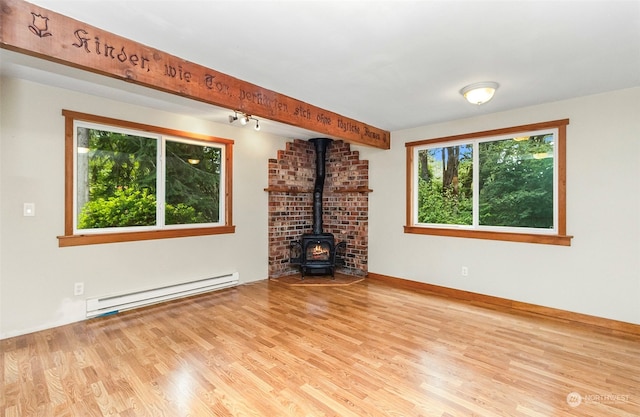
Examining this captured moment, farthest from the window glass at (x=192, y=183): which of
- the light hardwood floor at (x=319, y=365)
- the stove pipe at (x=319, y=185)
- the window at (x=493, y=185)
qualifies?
the window at (x=493, y=185)

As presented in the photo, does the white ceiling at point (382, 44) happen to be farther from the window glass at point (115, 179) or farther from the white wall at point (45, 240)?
the window glass at point (115, 179)

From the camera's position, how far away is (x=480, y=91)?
284cm

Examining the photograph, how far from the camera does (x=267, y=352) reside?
253 cm

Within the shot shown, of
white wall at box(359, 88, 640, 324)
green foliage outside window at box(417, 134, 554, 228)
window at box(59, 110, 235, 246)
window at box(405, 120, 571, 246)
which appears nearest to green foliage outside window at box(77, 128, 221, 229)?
Result: window at box(59, 110, 235, 246)

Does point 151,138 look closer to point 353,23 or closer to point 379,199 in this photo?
point 353,23

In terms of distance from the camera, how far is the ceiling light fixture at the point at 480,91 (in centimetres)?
279

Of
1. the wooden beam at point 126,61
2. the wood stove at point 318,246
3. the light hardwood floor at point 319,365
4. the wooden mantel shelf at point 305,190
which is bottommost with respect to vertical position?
the light hardwood floor at point 319,365

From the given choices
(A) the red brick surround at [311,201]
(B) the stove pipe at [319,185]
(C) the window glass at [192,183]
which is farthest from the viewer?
(B) the stove pipe at [319,185]

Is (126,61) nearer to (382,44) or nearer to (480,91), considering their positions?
(382,44)

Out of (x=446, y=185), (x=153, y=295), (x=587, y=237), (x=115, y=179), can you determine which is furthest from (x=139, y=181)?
(x=587, y=237)

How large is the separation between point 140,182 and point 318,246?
9.02 ft

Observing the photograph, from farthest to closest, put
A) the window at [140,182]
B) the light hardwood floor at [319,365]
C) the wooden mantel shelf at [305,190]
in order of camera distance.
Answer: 1. the wooden mantel shelf at [305,190]
2. the window at [140,182]
3. the light hardwood floor at [319,365]

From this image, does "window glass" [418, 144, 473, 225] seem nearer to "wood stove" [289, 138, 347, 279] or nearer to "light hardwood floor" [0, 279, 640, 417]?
Answer: "light hardwood floor" [0, 279, 640, 417]

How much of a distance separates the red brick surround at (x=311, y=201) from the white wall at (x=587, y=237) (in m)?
1.64
